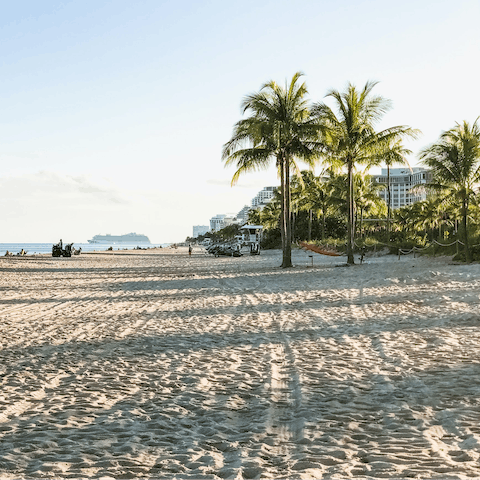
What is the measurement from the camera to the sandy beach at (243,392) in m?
3.32

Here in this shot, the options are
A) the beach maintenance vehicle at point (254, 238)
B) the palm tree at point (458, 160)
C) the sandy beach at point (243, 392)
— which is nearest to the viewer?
the sandy beach at point (243, 392)

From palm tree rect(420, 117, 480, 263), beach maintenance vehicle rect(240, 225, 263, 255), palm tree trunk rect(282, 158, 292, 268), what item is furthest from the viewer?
beach maintenance vehicle rect(240, 225, 263, 255)

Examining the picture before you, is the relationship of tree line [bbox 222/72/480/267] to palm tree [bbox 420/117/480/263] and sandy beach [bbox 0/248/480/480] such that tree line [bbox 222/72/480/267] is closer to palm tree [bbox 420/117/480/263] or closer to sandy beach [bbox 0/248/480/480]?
palm tree [bbox 420/117/480/263]

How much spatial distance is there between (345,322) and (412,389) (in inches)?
154

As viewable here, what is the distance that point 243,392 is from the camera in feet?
16.1

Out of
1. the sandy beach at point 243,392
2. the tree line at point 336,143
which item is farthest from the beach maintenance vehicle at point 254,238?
the sandy beach at point 243,392

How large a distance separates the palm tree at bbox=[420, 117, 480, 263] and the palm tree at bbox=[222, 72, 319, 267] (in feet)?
15.6

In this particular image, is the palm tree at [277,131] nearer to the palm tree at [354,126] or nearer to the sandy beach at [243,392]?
the palm tree at [354,126]

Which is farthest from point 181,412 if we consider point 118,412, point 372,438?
point 372,438

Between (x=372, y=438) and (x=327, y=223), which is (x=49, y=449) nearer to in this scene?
(x=372, y=438)

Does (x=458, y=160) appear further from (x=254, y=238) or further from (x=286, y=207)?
(x=254, y=238)

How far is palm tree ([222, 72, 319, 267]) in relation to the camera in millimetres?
21078

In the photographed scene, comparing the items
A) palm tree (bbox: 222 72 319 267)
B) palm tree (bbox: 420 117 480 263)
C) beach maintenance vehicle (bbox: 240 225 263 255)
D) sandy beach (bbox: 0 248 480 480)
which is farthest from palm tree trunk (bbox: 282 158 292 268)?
beach maintenance vehicle (bbox: 240 225 263 255)

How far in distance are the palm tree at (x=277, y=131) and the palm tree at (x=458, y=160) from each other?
4.75m
